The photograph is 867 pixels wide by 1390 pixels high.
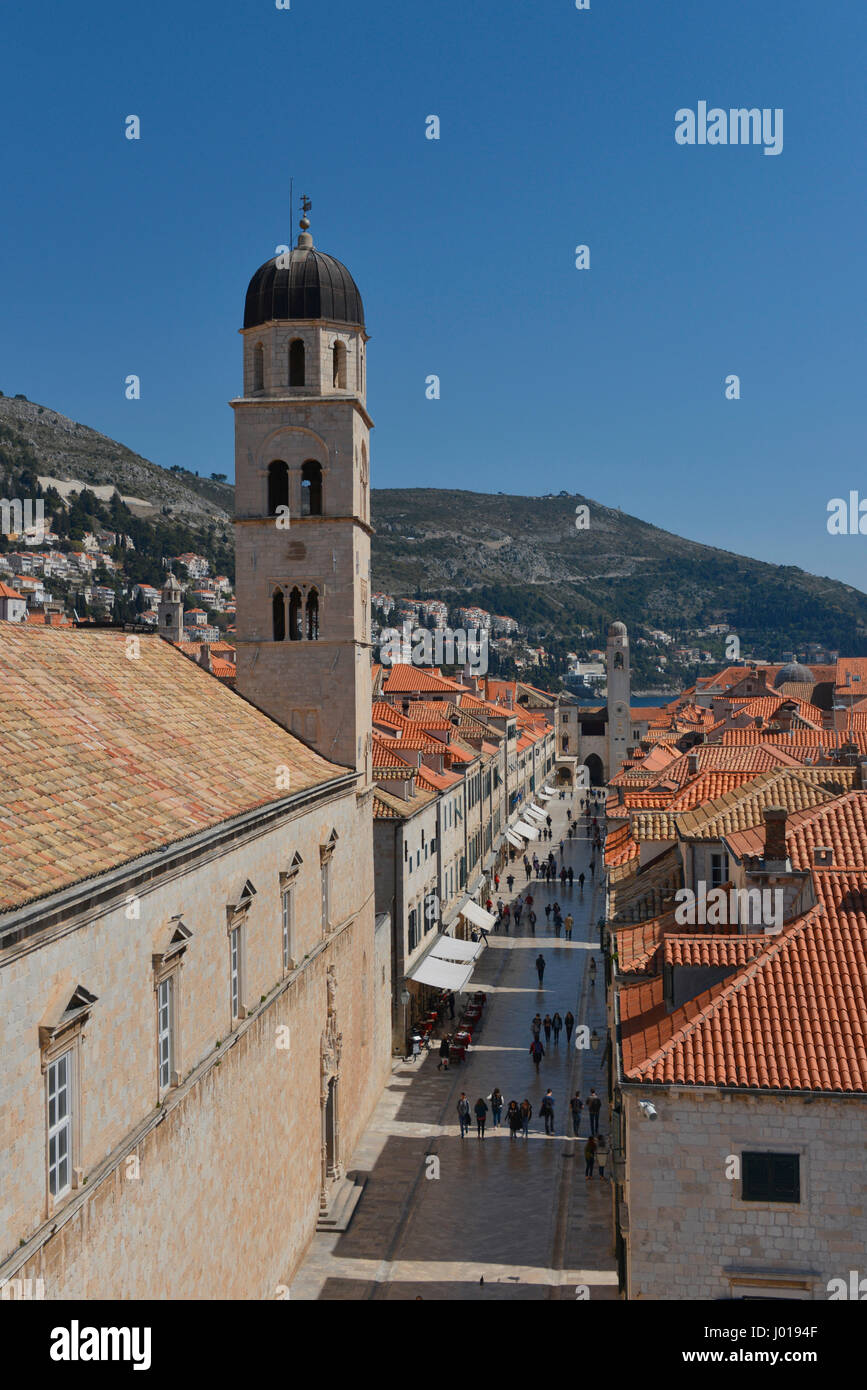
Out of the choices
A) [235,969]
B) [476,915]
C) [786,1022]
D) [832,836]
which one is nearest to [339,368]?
[235,969]

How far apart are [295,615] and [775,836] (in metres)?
13.8

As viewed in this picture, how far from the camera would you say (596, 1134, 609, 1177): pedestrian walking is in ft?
87.2

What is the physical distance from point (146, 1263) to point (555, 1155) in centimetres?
1602

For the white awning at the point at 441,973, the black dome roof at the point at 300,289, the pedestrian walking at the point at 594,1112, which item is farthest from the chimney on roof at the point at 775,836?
the white awning at the point at 441,973

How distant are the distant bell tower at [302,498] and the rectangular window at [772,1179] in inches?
614

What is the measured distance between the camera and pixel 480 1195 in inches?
1022

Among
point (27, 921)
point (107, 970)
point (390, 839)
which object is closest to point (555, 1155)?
point (390, 839)

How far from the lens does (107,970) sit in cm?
1333

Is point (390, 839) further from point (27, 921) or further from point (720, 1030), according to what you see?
point (27, 921)

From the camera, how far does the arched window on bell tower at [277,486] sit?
28844 mm

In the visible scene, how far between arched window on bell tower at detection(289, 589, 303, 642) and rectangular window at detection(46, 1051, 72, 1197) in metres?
17.5

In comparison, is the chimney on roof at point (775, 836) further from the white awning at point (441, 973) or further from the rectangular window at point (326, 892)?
the white awning at point (441, 973)

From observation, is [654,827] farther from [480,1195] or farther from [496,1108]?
[480,1195]

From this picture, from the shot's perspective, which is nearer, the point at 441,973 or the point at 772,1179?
the point at 772,1179
